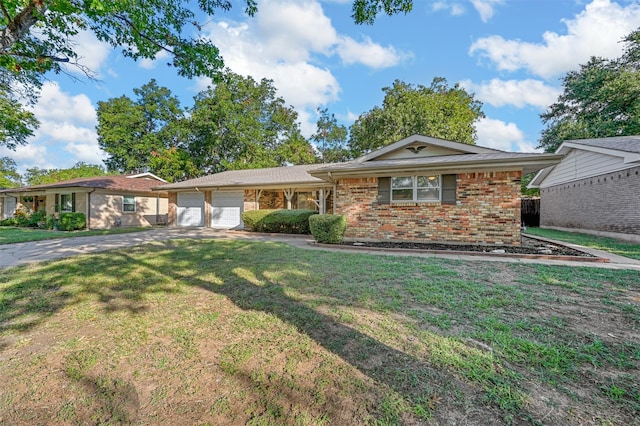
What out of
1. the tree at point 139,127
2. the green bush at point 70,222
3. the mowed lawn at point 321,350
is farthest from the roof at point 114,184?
the mowed lawn at point 321,350

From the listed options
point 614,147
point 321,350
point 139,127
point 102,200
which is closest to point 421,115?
point 614,147

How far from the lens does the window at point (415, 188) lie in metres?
9.09

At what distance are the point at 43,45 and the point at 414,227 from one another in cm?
1114

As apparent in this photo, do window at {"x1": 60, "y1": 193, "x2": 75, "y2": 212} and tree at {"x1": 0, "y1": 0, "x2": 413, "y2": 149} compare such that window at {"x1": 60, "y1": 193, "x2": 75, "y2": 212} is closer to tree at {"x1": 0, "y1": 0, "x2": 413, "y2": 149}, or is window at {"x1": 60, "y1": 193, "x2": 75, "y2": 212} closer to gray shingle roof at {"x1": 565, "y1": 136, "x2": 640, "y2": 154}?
tree at {"x1": 0, "y1": 0, "x2": 413, "y2": 149}

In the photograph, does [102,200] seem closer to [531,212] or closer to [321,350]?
[321,350]

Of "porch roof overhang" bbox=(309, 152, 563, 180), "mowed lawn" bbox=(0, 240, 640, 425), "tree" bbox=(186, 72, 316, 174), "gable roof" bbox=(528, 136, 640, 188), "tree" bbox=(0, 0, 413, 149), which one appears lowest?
Answer: "mowed lawn" bbox=(0, 240, 640, 425)

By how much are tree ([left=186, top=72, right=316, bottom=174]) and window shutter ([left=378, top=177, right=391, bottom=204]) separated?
63.6ft

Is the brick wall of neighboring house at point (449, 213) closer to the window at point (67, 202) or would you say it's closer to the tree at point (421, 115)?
the tree at point (421, 115)

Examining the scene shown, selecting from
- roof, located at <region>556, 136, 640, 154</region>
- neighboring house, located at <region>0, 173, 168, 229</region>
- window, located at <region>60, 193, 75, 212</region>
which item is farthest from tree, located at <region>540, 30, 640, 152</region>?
window, located at <region>60, 193, 75, 212</region>

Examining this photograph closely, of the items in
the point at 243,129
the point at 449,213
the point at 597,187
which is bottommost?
the point at 449,213

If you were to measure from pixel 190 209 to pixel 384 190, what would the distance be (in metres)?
12.4

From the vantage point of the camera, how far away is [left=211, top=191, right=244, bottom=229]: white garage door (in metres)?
15.4

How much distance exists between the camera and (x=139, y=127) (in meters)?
28.5

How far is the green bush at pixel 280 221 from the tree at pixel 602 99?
72.0ft
